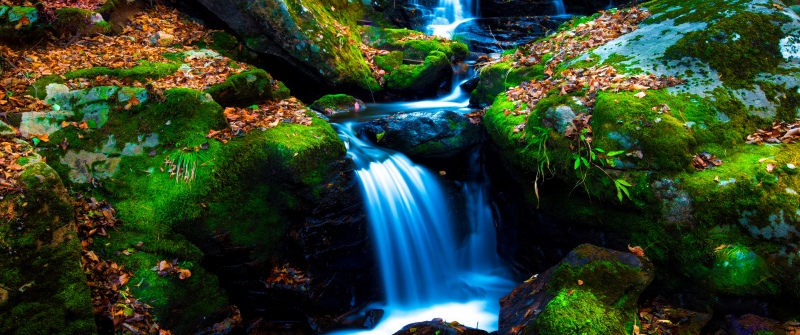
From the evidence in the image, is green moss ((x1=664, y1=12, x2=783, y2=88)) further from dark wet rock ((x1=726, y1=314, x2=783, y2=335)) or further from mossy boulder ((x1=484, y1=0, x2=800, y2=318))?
dark wet rock ((x1=726, y1=314, x2=783, y2=335))

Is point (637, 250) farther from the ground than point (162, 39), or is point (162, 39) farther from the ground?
point (162, 39)

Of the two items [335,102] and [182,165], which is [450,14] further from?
[182,165]

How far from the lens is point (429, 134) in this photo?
293 inches

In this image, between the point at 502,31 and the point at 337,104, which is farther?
the point at 502,31

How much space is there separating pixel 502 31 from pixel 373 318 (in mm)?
11077

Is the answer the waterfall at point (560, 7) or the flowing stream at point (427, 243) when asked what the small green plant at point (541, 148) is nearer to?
the flowing stream at point (427, 243)

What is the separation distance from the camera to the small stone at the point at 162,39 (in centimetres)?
831

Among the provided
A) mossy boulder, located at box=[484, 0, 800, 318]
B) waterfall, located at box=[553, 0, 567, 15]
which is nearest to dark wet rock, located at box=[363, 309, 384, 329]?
mossy boulder, located at box=[484, 0, 800, 318]

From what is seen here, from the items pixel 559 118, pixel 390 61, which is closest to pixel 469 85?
pixel 390 61

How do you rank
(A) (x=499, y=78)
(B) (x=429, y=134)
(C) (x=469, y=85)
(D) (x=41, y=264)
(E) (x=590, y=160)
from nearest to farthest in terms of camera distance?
(D) (x=41, y=264)
(E) (x=590, y=160)
(B) (x=429, y=134)
(A) (x=499, y=78)
(C) (x=469, y=85)

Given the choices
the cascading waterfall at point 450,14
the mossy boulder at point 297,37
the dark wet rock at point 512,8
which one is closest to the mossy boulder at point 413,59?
the mossy boulder at point 297,37

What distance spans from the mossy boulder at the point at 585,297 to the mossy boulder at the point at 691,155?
69 cm

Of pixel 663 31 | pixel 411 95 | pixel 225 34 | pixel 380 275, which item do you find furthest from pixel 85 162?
pixel 663 31

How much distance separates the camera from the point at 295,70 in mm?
9359
